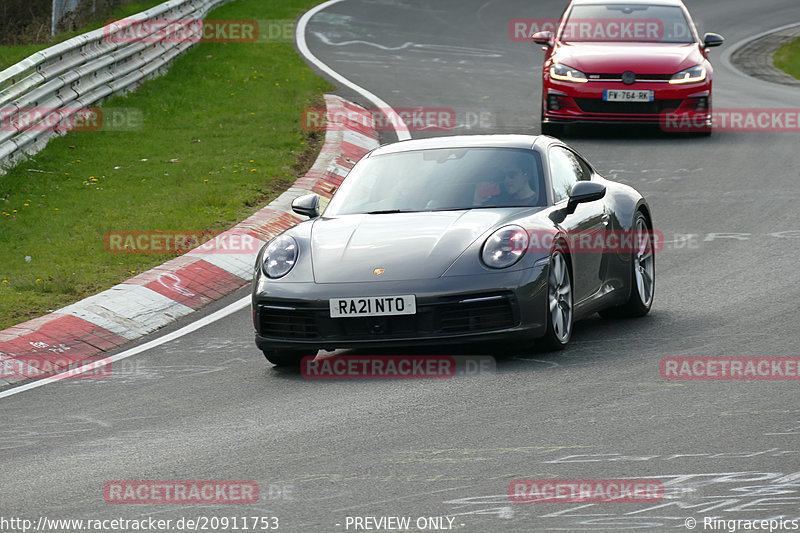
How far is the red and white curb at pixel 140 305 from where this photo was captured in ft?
29.3

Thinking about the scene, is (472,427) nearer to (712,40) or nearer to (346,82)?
(712,40)

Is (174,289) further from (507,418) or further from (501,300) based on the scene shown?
(507,418)

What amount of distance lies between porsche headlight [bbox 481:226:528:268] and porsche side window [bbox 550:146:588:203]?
32.9 inches

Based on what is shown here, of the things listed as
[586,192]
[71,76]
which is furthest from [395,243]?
[71,76]

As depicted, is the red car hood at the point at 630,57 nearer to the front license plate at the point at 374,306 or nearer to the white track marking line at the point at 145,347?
the white track marking line at the point at 145,347

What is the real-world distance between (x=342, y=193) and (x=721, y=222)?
15.6ft

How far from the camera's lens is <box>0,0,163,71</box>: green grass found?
20.3 m

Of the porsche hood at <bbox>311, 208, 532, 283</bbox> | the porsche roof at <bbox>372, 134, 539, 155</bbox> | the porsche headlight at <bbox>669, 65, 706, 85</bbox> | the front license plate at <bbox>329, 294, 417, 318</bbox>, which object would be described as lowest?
the porsche headlight at <bbox>669, 65, 706, 85</bbox>

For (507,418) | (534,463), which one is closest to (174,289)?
(507,418)

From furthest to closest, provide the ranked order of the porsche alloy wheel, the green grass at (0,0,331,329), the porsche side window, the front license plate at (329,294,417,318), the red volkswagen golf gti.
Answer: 1. the red volkswagen golf gti
2. the green grass at (0,0,331,329)
3. the porsche side window
4. the porsche alloy wheel
5. the front license plate at (329,294,417,318)

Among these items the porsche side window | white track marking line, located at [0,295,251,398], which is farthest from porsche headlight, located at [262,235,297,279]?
the porsche side window

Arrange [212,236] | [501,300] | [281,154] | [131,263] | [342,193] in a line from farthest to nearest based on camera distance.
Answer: [281,154] < [212,236] < [131,263] < [342,193] < [501,300]

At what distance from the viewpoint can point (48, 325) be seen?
9.30 m

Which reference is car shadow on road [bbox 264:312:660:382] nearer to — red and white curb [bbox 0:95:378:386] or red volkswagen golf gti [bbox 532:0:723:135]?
red and white curb [bbox 0:95:378:386]
